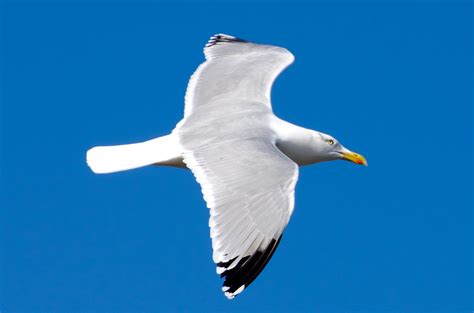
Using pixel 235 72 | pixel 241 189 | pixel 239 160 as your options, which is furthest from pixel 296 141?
pixel 241 189

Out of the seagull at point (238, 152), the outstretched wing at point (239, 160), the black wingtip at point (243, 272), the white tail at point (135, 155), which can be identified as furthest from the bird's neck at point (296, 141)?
the black wingtip at point (243, 272)

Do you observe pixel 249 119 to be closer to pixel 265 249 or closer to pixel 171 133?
pixel 171 133

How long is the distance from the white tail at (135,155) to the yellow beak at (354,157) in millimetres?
1486

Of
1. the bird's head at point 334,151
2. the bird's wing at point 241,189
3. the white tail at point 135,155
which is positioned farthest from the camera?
the bird's head at point 334,151

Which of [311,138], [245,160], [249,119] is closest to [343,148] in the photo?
[311,138]

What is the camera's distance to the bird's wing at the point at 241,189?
21.7 feet

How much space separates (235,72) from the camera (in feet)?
30.1

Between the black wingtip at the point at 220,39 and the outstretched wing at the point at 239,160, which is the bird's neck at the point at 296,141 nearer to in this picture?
the outstretched wing at the point at 239,160

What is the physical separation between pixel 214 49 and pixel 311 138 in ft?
5.77

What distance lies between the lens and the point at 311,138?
334 inches

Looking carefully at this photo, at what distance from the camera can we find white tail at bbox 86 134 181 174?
780cm

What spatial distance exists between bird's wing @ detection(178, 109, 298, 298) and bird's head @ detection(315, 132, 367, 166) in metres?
0.67

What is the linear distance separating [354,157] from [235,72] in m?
1.22

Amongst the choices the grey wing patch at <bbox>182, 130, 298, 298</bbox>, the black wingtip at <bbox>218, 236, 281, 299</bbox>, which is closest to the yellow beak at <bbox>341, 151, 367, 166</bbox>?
the grey wing patch at <bbox>182, 130, 298, 298</bbox>
